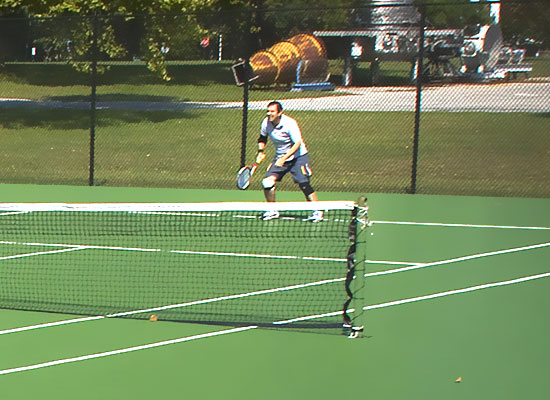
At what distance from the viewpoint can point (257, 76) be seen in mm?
18156

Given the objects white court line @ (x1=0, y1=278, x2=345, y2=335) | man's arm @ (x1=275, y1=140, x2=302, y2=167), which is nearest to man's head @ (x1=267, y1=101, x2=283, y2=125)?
man's arm @ (x1=275, y1=140, x2=302, y2=167)

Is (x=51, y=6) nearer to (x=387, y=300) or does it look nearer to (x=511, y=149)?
(x=511, y=149)

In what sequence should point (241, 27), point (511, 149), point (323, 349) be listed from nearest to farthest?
point (323, 349), point (241, 27), point (511, 149)

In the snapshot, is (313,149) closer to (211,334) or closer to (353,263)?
(353,263)

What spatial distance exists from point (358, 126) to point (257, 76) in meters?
4.77

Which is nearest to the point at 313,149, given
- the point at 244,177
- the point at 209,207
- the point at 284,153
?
the point at 244,177

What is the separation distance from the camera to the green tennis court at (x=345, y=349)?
6.62 m

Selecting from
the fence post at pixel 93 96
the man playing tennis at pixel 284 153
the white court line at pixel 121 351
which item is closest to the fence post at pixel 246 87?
the fence post at pixel 93 96

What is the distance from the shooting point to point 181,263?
10484 mm

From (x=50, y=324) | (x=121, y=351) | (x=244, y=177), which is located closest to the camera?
(x=121, y=351)

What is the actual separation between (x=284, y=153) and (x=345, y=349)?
5.70 metres

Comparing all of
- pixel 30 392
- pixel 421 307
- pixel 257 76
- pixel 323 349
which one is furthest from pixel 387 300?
pixel 257 76

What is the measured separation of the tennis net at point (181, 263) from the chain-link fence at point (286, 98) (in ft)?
14.4

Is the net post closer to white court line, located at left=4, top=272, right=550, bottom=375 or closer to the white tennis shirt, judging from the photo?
white court line, located at left=4, top=272, right=550, bottom=375
